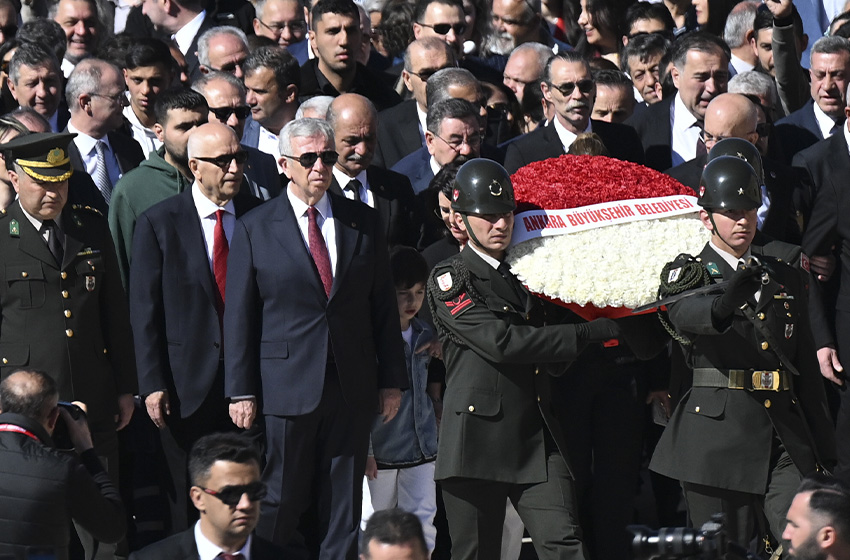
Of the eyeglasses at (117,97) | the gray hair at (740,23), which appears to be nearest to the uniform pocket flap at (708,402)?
the eyeglasses at (117,97)

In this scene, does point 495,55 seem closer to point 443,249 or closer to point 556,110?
point 556,110

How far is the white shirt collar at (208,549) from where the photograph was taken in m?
6.80

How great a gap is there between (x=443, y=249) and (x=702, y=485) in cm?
224

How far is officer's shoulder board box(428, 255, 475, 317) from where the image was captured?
7656 mm

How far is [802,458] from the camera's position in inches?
293

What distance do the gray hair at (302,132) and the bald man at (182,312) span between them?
11.0 inches

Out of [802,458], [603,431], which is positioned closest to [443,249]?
[603,431]

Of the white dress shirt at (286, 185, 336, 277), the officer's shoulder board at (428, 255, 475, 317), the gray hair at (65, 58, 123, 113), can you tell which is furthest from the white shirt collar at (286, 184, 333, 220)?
the gray hair at (65, 58, 123, 113)

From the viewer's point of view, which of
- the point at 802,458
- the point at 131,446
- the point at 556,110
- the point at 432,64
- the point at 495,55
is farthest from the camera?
the point at 495,55

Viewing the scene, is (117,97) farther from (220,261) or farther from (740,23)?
(740,23)

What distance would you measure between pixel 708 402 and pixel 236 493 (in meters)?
2.15

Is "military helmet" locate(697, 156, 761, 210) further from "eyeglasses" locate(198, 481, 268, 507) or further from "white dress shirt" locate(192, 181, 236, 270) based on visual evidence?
"white dress shirt" locate(192, 181, 236, 270)

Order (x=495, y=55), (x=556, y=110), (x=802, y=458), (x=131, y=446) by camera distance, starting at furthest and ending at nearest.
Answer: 1. (x=495, y=55)
2. (x=556, y=110)
3. (x=131, y=446)
4. (x=802, y=458)

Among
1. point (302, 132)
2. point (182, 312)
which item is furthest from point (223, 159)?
point (182, 312)
